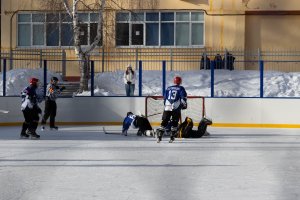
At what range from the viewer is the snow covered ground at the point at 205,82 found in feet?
98.4

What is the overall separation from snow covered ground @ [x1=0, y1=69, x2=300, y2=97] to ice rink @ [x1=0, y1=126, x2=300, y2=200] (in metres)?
7.85

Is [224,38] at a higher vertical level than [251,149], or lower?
higher

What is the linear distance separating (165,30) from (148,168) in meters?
24.6

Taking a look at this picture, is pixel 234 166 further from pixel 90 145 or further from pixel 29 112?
pixel 29 112

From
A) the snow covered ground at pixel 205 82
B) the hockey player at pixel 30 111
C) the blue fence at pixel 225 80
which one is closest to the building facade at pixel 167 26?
the blue fence at pixel 225 80

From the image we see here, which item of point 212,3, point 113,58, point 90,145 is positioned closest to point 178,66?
point 113,58

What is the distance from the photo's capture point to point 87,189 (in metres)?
11.3

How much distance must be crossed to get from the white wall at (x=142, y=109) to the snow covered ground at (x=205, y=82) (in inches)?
87.0

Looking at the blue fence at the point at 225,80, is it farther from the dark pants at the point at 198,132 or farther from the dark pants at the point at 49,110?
the dark pants at the point at 198,132

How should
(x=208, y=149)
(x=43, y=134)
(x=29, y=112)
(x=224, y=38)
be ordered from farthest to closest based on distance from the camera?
(x=224, y=38) → (x=43, y=134) → (x=29, y=112) → (x=208, y=149)

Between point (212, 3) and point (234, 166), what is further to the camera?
point (212, 3)

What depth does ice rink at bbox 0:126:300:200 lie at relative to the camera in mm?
11010

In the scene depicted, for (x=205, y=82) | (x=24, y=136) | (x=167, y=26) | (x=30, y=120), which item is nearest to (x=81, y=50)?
(x=205, y=82)

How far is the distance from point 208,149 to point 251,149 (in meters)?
0.91
